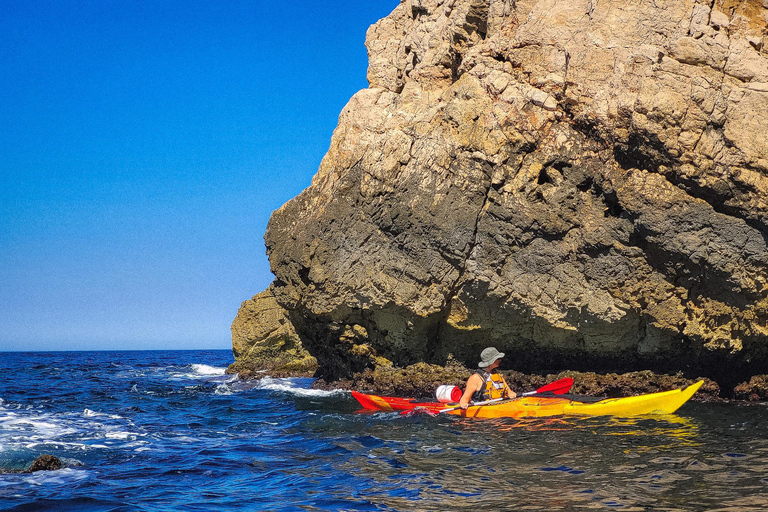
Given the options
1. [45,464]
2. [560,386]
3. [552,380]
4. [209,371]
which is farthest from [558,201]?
[209,371]

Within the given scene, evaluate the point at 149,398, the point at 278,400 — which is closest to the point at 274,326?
the point at 149,398

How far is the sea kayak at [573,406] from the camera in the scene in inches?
423

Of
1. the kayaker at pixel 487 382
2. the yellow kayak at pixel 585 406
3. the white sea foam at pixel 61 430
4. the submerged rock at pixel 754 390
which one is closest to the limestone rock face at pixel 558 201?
the submerged rock at pixel 754 390

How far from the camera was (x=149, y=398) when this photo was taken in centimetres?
1877

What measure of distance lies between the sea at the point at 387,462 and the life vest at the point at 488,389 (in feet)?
2.01

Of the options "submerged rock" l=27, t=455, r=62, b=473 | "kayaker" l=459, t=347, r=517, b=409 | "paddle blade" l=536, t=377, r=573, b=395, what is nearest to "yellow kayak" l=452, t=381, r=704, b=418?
"kayaker" l=459, t=347, r=517, b=409

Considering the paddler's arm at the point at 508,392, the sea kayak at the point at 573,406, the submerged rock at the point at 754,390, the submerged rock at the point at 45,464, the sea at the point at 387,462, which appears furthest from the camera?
the submerged rock at the point at 754,390

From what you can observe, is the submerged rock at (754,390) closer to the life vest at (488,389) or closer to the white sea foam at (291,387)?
the life vest at (488,389)

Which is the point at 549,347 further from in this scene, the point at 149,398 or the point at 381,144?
the point at 149,398

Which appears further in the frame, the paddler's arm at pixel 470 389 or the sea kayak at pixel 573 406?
the paddler's arm at pixel 470 389

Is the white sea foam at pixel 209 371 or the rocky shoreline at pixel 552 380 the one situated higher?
the rocky shoreline at pixel 552 380

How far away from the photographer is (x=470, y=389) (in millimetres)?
11641

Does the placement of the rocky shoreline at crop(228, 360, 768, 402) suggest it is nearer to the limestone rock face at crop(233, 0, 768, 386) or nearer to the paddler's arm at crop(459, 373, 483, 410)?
the limestone rock face at crop(233, 0, 768, 386)

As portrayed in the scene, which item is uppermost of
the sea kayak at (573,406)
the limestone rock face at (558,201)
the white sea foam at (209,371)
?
the limestone rock face at (558,201)
